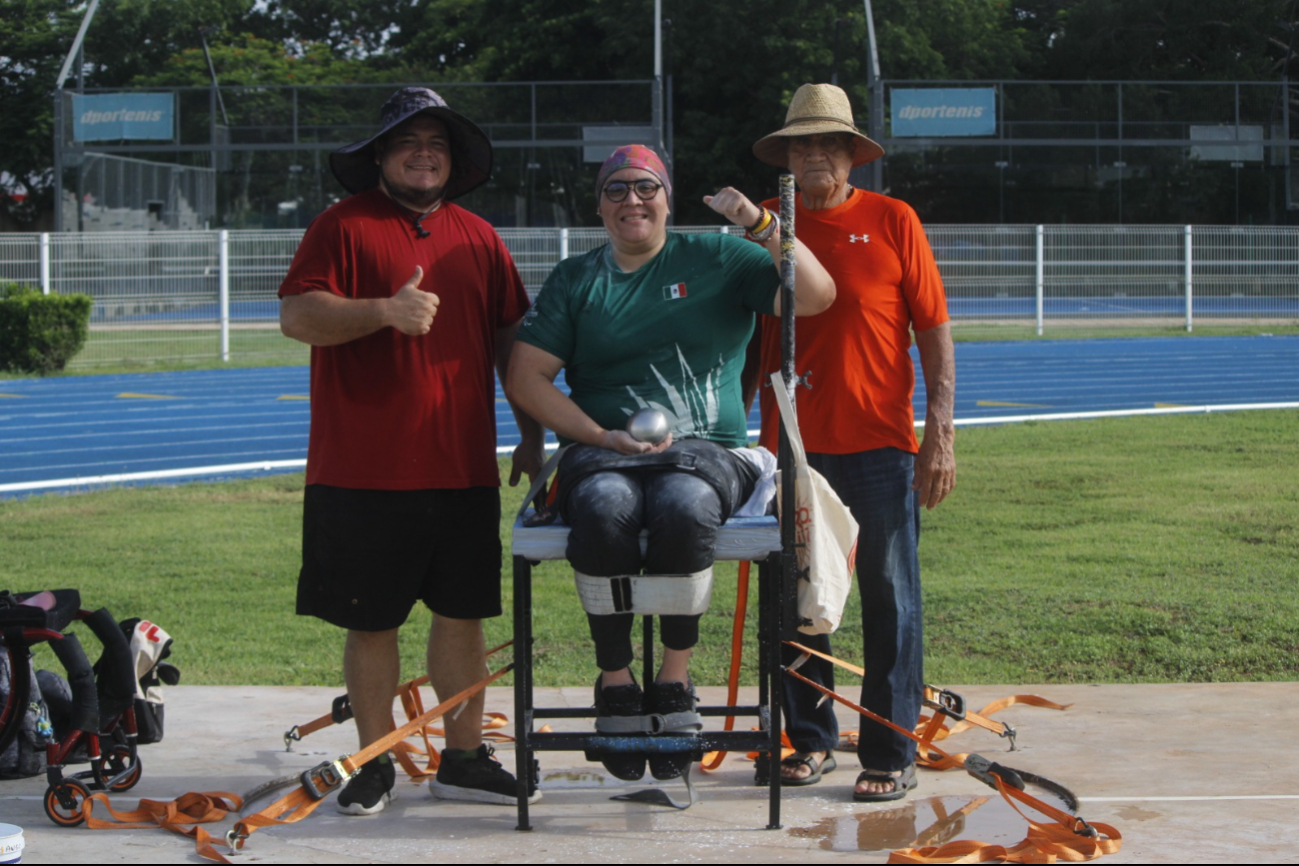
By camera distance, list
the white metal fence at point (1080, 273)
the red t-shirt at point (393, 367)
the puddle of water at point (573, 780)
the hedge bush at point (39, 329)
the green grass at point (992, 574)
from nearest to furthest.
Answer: the red t-shirt at point (393, 367) < the puddle of water at point (573, 780) < the green grass at point (992, 574) < the hedge bush at point (39, 329) < the white metal fence at point (1080, 273)

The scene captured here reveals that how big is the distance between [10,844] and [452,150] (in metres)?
2.26

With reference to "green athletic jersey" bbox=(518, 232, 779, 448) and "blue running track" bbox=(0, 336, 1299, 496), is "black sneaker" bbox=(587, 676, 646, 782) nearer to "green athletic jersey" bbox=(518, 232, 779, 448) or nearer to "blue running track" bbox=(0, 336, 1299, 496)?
"green athletic jersey" bbox=(518, 232, 779, 448)

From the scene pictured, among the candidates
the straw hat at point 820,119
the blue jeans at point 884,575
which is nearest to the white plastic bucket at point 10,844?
the blue jeans at point 884,575

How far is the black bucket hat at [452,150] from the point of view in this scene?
4355 millimetres

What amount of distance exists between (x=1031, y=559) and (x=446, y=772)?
4.26m

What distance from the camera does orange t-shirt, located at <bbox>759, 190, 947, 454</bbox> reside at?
175 inches

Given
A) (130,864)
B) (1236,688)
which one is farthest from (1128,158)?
(130,864)

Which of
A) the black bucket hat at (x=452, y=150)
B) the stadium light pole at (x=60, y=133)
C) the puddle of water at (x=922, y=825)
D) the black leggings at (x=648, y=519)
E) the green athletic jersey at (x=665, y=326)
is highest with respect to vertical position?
the stadium light pole at (x=60, y=133)

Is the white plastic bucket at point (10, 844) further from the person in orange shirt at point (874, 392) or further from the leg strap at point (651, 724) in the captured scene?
the person in orange shirt at point (874, 392)

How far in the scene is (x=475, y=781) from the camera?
444 cm

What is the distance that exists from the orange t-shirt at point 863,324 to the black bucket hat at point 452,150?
100 centimetres

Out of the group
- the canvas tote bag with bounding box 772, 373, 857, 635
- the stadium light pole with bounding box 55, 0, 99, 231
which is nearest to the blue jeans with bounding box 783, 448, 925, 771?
the canvas tote bag with bounding box 772, 373, 857, 635

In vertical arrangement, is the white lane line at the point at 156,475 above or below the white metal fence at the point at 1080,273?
below

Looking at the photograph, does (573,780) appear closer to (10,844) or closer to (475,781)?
(475,781)
